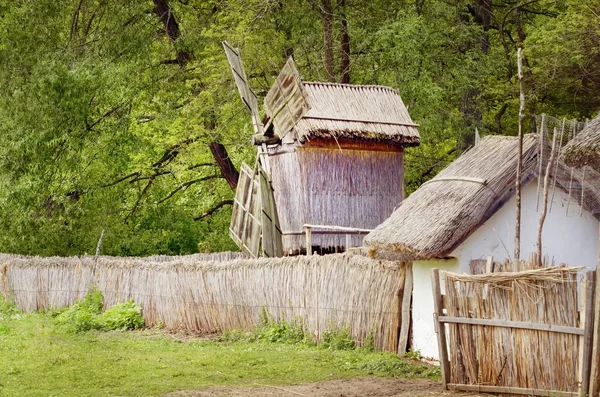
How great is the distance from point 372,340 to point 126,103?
45.0 feet

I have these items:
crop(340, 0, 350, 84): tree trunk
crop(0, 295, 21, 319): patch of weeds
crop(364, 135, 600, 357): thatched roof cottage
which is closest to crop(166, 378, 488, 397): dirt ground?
crop(364, 135, 600, 357): thatched roof cottage

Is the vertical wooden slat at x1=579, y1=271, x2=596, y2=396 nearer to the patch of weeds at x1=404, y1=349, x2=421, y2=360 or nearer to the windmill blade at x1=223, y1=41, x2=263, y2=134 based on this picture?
the patch of weeds at x1=404, y1=349, x2=421, y2=360

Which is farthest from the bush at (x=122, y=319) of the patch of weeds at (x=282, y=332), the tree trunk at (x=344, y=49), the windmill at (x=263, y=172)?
the tree trunk at (x=344, y=49)

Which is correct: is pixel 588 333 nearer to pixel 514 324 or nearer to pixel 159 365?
pixel 514 324

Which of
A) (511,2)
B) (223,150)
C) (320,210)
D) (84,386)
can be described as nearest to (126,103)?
(223,150)

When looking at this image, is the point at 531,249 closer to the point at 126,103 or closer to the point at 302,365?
the point at 302,365

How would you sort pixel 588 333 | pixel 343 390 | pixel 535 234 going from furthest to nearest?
pixel 535 234
pixel 343 390
pixel 588 333

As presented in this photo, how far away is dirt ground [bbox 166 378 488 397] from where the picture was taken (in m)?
10.8

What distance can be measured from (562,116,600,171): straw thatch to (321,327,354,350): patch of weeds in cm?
492

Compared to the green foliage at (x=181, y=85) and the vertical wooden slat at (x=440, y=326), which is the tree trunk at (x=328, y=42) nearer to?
the green foliage at (x=181, y=85)

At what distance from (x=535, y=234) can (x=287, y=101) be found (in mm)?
6952

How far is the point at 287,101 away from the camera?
1934 centimetres

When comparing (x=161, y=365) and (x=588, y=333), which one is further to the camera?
(x=161, y=365)

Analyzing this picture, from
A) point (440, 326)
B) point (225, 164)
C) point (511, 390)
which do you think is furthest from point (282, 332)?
point (225, 164)
